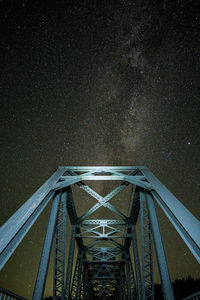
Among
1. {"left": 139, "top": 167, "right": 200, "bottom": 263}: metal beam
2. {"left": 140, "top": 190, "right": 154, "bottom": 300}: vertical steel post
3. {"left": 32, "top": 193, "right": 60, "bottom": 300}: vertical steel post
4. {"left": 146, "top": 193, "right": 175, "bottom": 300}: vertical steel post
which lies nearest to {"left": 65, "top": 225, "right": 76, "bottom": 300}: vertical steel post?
{"left": 140, "top": 190, "right": 154, "bottom": 300}: vertical steel post

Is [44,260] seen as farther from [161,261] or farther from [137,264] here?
[137,264]

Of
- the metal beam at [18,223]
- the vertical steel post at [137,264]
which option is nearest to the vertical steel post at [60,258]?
the metal beam at [18,223]

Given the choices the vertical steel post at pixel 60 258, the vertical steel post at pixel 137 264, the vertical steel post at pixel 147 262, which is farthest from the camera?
the vertical steel post at pixel 137 264

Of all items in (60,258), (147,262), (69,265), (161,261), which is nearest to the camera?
(161,261)

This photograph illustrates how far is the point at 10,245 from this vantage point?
248 centimetres

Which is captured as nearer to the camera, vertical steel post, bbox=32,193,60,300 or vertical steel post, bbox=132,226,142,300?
vertical steel post, bbox=32,193,60,300

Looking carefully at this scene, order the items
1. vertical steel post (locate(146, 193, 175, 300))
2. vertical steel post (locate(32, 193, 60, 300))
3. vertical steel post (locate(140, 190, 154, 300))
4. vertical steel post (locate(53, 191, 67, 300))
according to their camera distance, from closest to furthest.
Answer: vertical steel post (locate(32, 193, 60, 300))
vertical steel post (locate(146, 193, 175, 300))
vertical steel post (locate(53, 191, 67, 300))
vertical steel post (locate(140, 190, 154, 300))

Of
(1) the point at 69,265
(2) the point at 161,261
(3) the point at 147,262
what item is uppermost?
(1) the point at 69,265

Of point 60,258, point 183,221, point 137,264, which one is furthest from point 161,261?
point 137,264

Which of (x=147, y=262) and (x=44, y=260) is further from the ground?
(x=147, y=262)

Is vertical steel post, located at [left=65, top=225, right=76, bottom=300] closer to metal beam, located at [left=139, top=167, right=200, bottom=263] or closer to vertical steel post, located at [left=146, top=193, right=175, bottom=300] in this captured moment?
vertical steel post, located at [left=146, top=193, right=175, bottom=300]

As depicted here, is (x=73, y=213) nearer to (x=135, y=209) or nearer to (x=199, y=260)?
(x=135, y=209)

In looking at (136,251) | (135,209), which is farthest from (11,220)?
(136,251)

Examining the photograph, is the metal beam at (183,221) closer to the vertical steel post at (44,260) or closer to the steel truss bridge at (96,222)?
the steel truss bridge at (96,222)
